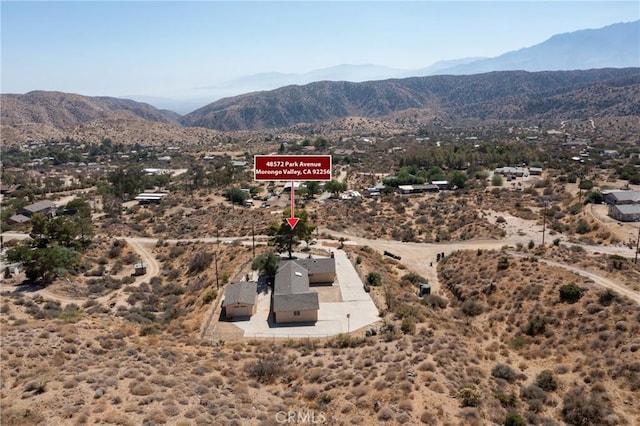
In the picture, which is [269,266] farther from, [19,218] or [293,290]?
[19,218]

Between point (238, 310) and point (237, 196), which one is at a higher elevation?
point (237, 196)

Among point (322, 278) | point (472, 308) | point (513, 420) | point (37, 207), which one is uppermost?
point (37, 207)

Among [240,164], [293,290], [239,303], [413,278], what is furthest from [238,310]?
[240,164]

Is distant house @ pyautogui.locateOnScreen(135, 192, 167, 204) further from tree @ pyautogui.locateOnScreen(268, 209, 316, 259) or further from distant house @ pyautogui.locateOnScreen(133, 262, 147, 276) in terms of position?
tree @ pyautogui.locateOnScreen(268, 209, 316, 259)

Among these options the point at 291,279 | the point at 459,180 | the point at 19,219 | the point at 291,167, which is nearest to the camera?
the point at 291,167

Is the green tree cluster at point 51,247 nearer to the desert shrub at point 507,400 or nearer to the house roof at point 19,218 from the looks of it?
the house roof at point 19,218

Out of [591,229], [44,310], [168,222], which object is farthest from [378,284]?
[168,222]

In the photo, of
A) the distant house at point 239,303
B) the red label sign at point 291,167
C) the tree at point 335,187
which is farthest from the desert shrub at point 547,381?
the tree at point 335,187

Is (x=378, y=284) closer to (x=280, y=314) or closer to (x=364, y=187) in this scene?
(x=280, y=314)
